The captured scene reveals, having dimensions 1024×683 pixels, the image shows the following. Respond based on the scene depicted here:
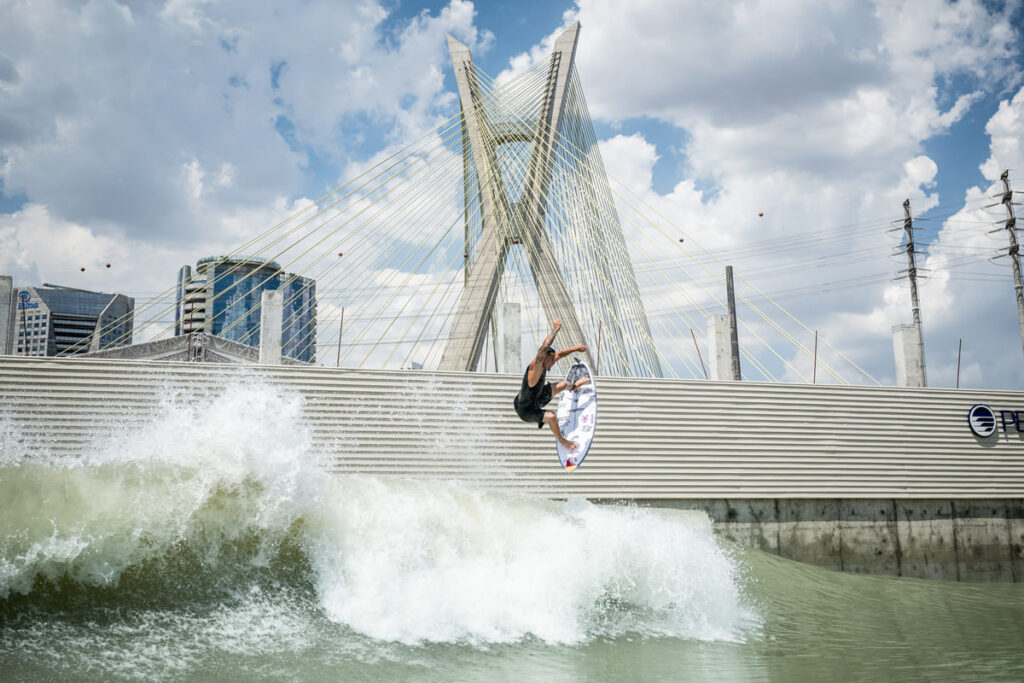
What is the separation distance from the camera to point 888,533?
11594 mm

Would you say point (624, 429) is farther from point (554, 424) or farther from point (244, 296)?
point (244, 296)

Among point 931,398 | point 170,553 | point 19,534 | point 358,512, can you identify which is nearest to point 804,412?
point 931,398

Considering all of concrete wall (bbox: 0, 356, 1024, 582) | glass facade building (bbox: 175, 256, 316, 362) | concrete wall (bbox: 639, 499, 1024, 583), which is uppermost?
glass facade building (bbox: 175, 256, 316, 362)

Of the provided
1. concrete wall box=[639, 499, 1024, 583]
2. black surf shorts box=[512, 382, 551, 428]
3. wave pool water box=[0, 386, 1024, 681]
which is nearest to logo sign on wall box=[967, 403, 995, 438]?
concrete wall box=[639, 499, 1024, 583]

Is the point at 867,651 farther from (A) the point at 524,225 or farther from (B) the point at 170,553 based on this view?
(A) the point at 524,225

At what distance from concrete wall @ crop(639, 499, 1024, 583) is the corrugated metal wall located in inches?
8.6

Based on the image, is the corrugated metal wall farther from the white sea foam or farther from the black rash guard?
the black rash guard

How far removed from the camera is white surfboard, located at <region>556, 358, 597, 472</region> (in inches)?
293

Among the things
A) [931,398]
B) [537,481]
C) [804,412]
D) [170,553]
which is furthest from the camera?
[931,398]

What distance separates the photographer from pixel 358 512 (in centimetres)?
681

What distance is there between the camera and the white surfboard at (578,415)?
7.44 m

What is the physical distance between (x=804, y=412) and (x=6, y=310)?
11978mm


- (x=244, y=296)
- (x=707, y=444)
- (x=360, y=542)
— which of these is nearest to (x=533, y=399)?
(x=360, y=542)

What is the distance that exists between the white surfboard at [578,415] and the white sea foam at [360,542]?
78 centimetres
